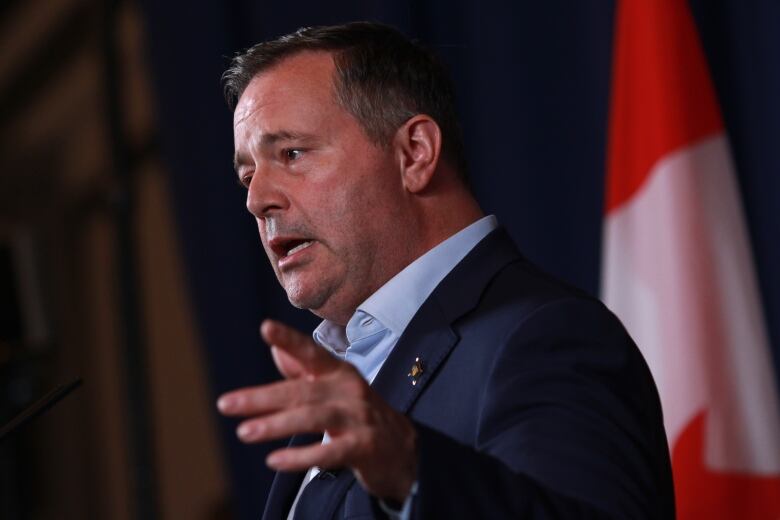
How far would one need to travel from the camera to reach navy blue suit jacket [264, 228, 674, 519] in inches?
43.1

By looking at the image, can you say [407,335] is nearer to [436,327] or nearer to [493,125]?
[436,327]

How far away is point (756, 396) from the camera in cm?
221

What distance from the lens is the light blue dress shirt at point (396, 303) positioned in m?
1.57

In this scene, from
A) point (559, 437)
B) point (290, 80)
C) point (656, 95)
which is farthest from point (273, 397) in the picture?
point (656, 95)

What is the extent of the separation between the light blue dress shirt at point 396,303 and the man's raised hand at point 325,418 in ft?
1.63

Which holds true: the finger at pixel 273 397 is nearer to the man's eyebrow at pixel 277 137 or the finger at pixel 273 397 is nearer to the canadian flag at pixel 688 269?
the man's eyebrow at pixel 277 137

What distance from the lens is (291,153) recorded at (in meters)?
1.62

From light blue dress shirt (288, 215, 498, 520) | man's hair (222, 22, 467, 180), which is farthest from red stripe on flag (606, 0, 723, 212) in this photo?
light blue dress shirt (288, 215, 498, 520)

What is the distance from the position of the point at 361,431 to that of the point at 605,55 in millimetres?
1745

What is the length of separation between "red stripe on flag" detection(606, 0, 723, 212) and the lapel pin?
42.7 inches

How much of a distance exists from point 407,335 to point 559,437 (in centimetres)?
36

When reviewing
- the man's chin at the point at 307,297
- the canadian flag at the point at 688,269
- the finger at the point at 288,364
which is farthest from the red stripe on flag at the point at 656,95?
the finger at the point at 288,364

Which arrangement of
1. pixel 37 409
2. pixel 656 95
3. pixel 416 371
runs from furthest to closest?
pixel 656 95, pixel 416 371, pixel 37 409

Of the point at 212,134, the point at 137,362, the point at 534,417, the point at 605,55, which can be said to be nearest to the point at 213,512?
the point at 137,362
